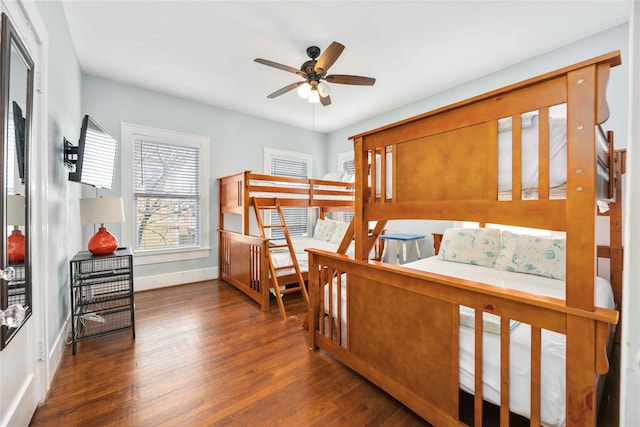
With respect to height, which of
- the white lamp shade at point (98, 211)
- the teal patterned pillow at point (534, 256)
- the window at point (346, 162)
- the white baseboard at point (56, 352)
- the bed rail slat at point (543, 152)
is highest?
the window at point (346, 162)

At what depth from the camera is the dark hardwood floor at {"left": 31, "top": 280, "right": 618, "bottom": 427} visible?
4.88 ft

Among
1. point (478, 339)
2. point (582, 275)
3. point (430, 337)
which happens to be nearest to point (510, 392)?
point (478, 339)

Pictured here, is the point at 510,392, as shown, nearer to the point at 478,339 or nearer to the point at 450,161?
the point at 478,339

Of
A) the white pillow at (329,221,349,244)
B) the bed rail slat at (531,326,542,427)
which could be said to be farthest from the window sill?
the bed rail slat at (531,326,542,427)

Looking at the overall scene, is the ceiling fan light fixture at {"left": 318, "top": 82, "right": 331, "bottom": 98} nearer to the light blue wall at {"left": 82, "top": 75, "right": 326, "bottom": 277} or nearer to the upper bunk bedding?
the upper bunk bedding

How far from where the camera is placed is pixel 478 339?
48.1 inches

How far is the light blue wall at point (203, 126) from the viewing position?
135 inches

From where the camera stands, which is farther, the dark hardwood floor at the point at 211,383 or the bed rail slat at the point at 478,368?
the dark hardwood floor at the point at 211,383

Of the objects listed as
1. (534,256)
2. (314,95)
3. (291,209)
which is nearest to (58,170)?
(314,95)

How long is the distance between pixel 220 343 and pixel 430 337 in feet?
5.70

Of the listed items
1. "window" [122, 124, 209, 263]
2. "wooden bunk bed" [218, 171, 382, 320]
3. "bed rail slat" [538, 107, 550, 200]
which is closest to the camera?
"bed rail slat" [538, 107, 550, 200]

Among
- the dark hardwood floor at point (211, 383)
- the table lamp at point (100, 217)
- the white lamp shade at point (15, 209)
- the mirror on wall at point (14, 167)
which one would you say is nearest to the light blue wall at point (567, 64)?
the dark hardwood floor at point (211, 383)

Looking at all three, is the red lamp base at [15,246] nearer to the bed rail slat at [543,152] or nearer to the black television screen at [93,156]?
the black television screen at [93,156]

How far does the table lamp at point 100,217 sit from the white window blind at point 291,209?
2.62 metres
